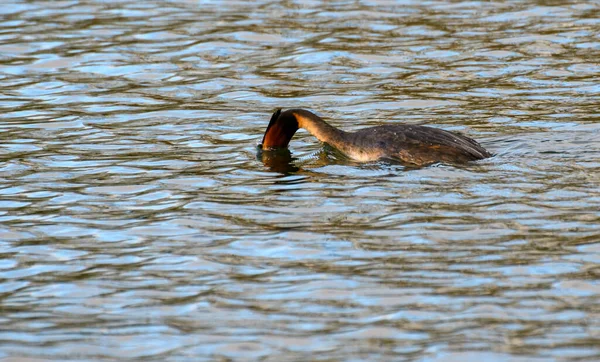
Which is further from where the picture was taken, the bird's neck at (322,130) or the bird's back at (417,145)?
the bird's neck at (322,130)

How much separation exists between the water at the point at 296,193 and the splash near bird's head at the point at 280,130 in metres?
0.18

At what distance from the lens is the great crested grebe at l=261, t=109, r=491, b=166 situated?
1050cm

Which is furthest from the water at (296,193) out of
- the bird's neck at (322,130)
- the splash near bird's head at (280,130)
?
the bird's neck at (322,130)

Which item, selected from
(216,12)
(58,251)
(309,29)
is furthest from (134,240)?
(216,12)

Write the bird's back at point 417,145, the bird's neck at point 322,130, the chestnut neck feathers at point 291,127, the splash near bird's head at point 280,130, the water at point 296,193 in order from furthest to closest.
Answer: the splash near bird's head at point 280,130 < the chestnut neck feathers at point 291,127 < the bird's neck at point 322,130 < the bird's back at point 417,145 < the water at point 296,193

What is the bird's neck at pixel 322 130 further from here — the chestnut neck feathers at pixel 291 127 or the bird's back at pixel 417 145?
the bird's back at pixel 417 145

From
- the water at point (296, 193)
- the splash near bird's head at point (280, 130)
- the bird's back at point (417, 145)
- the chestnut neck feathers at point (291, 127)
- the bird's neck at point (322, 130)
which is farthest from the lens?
the splash near bird's head at point (280, 130)

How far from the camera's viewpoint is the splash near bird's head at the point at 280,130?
11594 millimetres

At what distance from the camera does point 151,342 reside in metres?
6.66

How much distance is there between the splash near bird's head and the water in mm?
184

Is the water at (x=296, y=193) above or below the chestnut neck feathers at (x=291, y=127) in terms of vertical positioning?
below

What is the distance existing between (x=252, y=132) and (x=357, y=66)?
3.52m

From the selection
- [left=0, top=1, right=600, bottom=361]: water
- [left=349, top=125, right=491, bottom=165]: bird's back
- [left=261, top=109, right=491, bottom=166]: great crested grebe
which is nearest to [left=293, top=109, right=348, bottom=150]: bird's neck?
[left=261, top=109, right=491, bottom=166]: great crested grebe

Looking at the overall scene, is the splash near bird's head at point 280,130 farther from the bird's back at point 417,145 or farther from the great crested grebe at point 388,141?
the bird's back at point 417,145
